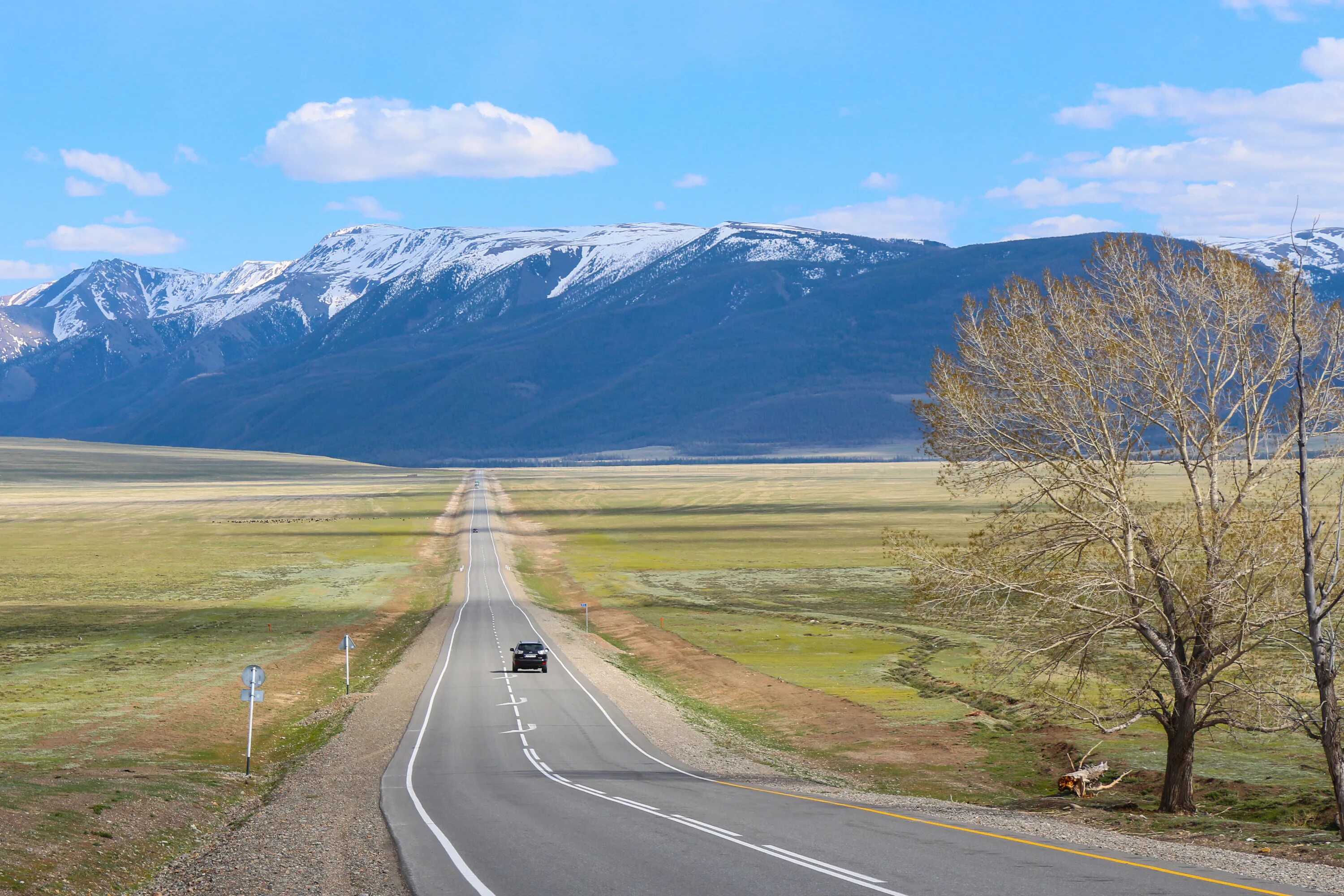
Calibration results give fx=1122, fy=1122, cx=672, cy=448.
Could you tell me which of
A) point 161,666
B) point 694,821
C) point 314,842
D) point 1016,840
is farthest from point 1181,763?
point 161,666

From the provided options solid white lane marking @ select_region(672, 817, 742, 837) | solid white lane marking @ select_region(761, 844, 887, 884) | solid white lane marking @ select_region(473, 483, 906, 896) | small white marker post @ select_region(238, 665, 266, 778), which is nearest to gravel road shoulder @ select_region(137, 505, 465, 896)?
small white marker post @ select_region(238, 665, 266, 778)

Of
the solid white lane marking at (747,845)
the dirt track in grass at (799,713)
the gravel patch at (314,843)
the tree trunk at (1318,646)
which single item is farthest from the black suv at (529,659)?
the tree trunk at (1318,646)

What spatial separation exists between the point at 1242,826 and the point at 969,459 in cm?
913

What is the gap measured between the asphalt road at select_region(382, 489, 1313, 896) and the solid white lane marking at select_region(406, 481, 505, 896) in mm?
51

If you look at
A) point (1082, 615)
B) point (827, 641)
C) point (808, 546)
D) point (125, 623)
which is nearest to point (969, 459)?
point (1082, 615)

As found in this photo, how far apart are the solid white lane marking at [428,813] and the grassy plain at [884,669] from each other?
31.1 ft

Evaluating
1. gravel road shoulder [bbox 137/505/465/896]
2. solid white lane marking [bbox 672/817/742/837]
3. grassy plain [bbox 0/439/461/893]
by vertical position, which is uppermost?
solid white lane marking [bbox 672/817/742/837]

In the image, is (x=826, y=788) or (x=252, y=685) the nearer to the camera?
(x=826, y=788)

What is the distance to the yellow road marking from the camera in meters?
14.7

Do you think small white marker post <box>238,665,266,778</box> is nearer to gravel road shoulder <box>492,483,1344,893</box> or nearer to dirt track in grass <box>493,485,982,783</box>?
gravel road shoulder <box>492,483,1344,893</box>

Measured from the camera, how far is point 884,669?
50688mm

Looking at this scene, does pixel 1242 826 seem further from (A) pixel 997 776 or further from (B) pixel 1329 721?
(A) pixel 997 776

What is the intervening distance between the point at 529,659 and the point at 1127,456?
2880 centimetres

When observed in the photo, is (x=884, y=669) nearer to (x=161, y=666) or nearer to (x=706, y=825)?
(x=161, y=666)
